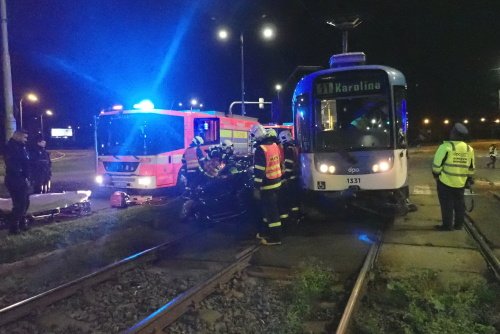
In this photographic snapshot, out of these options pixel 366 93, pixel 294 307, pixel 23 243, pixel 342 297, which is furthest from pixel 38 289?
pixel 366 93

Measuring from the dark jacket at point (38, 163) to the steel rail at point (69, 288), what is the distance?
6391 mm

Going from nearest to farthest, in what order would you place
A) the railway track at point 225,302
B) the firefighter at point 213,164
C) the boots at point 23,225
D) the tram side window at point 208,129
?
1. the railway track at point 225,302
2. the boots at point 23,225
3. the firefighter at point 213,164
4. the tram side window at point 208,129

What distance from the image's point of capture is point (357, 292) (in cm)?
485

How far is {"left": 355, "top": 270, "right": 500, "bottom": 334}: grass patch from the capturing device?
4.16 metres

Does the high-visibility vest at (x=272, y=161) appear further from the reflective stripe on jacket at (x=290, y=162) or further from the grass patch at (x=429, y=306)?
the grass patch at (x=429, y=306)

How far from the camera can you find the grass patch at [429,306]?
4160 mm

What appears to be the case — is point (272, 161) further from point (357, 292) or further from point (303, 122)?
point (357, 292)

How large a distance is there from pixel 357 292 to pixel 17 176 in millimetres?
6414

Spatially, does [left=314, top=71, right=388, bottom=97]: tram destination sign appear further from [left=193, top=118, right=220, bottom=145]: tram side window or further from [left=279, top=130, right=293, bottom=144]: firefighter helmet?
[left=193, top=118, right=220, bottom=145]: tram side window

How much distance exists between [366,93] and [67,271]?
5.97 m

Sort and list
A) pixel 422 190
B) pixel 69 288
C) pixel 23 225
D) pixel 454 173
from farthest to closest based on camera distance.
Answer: pixel 422 190 < pixel 23 225 < pixel 454 173 < pixel 69 288

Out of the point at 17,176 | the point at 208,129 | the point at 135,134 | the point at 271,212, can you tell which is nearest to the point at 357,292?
the point at 271,212

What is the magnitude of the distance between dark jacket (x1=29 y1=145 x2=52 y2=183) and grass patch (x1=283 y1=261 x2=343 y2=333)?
8.61 meters

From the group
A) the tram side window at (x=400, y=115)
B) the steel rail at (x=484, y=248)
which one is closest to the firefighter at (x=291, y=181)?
the tram side window at (x=400, y=115)
